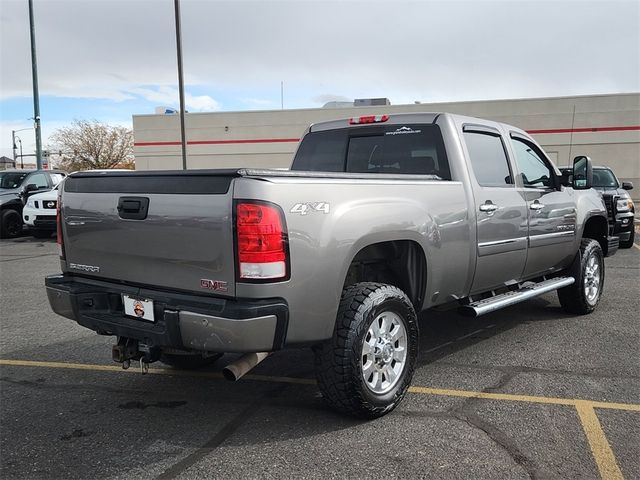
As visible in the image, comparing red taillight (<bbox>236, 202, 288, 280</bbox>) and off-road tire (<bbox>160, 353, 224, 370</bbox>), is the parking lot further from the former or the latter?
red taillight (<bbox>236, 202, 288, 280</bbox>)

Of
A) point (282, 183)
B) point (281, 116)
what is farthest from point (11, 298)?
point (281, 116)

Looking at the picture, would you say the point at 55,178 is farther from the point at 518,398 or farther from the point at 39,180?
the point at 518,398

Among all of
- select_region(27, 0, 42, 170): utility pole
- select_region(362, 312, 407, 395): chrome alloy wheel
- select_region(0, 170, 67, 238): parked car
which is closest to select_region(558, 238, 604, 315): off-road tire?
select_region(362, 312, 407, 395): chrome alloy wheel

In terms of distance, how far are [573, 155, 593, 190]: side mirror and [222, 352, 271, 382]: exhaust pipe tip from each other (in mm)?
4107

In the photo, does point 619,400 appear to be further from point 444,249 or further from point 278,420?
point 278,420

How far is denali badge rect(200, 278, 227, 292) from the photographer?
303cm

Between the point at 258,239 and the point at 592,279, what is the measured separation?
4853mm

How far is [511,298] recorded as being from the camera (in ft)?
15.9

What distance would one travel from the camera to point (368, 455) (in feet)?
10.2

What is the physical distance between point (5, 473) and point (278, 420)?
1.54 meters

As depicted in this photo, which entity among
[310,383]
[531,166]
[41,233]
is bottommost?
[310,383]

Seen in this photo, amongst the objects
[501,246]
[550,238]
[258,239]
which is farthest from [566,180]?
[258,239]

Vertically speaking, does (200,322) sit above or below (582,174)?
below

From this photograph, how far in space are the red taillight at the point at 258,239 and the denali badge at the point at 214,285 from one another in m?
0.14
